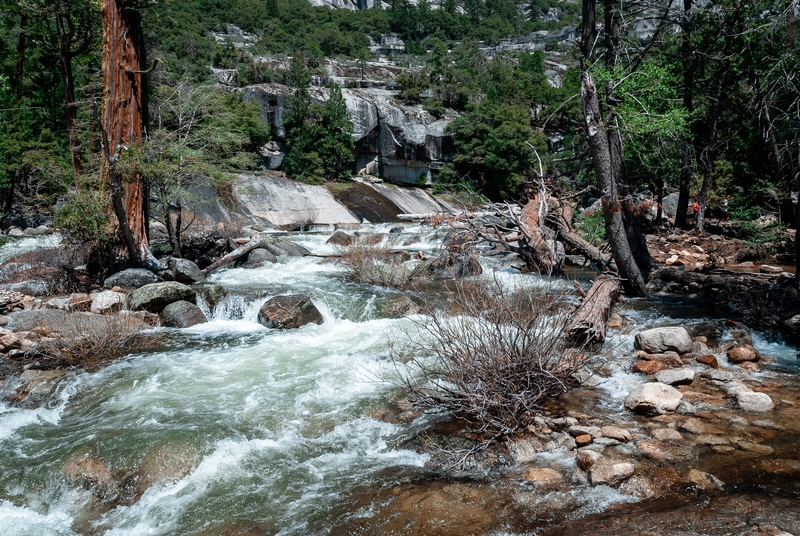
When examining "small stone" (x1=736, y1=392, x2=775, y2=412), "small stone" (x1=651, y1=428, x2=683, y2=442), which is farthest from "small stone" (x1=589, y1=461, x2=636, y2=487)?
"small stone" (x1=736, y1=392, x2=775, y2=412)

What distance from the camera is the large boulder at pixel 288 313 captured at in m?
9.12

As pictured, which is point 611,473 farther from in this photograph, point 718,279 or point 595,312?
point 718,279

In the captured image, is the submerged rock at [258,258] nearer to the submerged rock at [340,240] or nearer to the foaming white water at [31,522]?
the submerged rock at [340,240]

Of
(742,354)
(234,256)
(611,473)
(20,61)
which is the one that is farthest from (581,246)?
(20,61)

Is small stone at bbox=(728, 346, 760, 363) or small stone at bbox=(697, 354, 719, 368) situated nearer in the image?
small stone at bbox=(697, 354, 719, 368)

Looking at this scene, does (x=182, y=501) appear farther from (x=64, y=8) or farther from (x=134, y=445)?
(x=64, y=8)

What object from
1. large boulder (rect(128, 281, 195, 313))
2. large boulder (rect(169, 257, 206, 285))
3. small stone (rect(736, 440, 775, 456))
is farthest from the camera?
large boulder (rect(169, 257, 206, 285))

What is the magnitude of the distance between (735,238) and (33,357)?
17.5 metres

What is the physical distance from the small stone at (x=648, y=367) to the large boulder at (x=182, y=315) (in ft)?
24.0

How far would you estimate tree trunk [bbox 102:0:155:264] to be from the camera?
11.2 meters

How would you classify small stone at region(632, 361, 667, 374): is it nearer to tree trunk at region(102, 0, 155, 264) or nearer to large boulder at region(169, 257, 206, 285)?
large boulder at region(169, 257, 206, 285)

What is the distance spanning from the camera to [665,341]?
6.47 meters

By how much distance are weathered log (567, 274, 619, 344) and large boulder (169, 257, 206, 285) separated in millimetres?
8448

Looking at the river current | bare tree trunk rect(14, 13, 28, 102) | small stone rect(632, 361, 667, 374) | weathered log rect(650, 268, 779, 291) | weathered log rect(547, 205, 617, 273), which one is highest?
bare tree trunk rect(14, 13, 28, 102)
